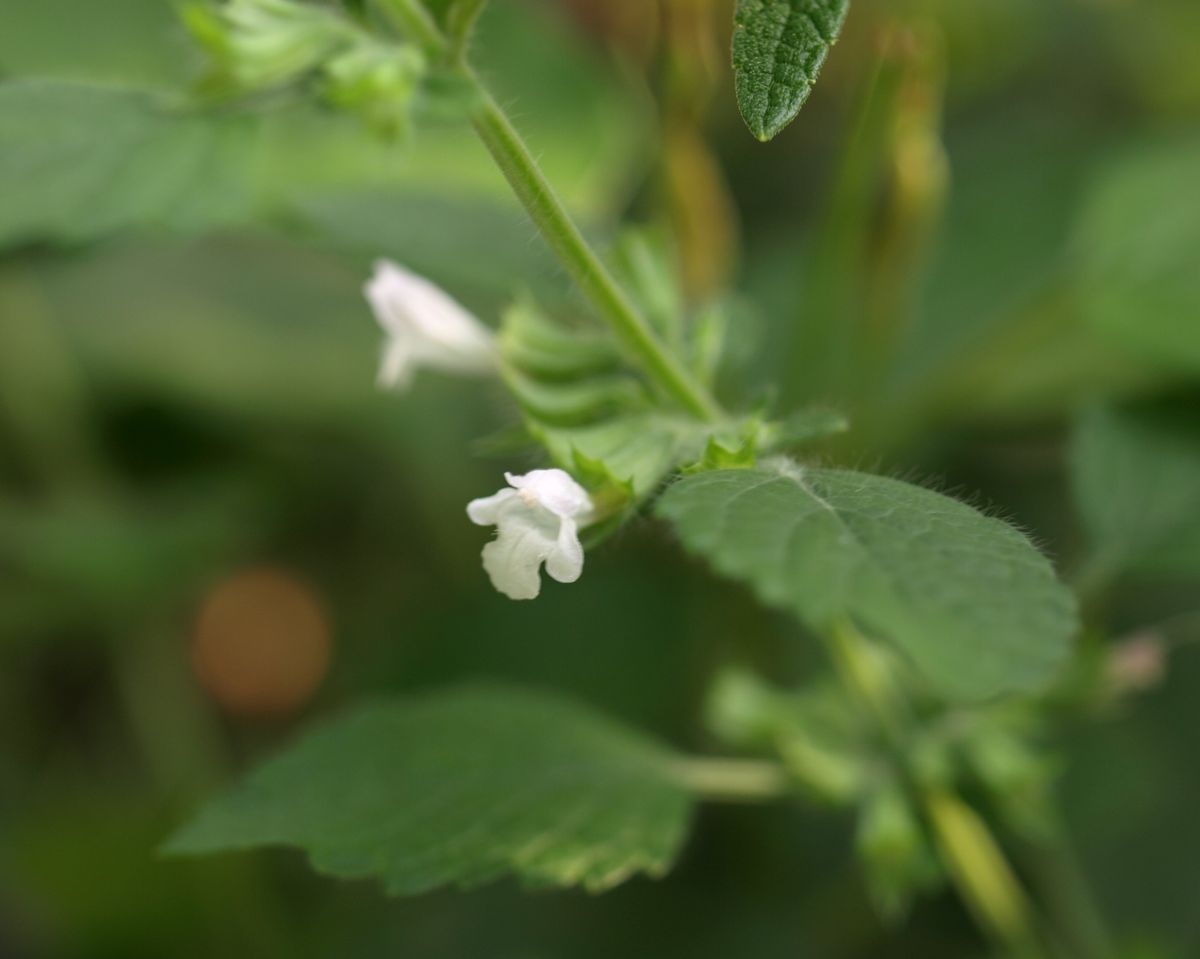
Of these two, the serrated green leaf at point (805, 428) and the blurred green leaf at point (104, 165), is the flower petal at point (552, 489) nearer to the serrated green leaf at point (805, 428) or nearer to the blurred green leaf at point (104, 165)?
the serrated green leaf at point (805, 428)

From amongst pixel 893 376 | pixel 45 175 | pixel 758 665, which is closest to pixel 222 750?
pixel 758 665

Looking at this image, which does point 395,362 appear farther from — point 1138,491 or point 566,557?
point 1138,491

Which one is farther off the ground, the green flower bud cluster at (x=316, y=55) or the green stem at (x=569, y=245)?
the green flower bud cluster at (x=316, y=55)

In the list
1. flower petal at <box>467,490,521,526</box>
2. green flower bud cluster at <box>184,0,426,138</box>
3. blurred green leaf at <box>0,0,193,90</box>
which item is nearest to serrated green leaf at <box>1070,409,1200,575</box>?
flower petal at <box>467,490,521,526</box>

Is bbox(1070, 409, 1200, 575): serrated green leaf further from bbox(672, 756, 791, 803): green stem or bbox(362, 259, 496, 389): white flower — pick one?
bbox(362, 259, 496, 389): white flower

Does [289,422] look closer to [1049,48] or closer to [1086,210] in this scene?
[1086,210]

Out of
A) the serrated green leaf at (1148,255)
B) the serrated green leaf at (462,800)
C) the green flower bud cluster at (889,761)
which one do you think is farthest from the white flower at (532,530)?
the serrated green leaf at (1148,255)
